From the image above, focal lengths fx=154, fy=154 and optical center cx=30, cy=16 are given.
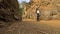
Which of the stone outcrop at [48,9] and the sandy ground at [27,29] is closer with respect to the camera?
the sandy ground at [27,29]

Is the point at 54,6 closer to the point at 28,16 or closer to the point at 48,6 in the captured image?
the point at 48,6

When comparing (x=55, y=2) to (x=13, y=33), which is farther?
(x=55, y=2)

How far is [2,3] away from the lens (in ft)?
23.9

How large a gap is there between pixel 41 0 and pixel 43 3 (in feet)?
1.70

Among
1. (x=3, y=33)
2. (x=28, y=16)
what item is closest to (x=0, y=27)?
(x=3, y=33)

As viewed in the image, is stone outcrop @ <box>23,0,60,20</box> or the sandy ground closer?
the sandy ground

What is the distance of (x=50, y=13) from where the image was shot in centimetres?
2055

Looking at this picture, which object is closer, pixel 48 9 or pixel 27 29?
pixel 27 29

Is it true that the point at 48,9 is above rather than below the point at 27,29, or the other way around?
above

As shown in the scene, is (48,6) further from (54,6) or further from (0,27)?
(0,27)

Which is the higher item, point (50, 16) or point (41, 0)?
point (41, 0)

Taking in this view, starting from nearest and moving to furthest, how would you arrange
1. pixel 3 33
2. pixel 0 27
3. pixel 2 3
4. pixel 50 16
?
pixel 3 33
pixel 0 27
pixel 2 3
pixel 50 16

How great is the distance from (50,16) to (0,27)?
15.5 meters

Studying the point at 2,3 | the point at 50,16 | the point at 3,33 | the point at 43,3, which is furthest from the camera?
the point at 43,3
